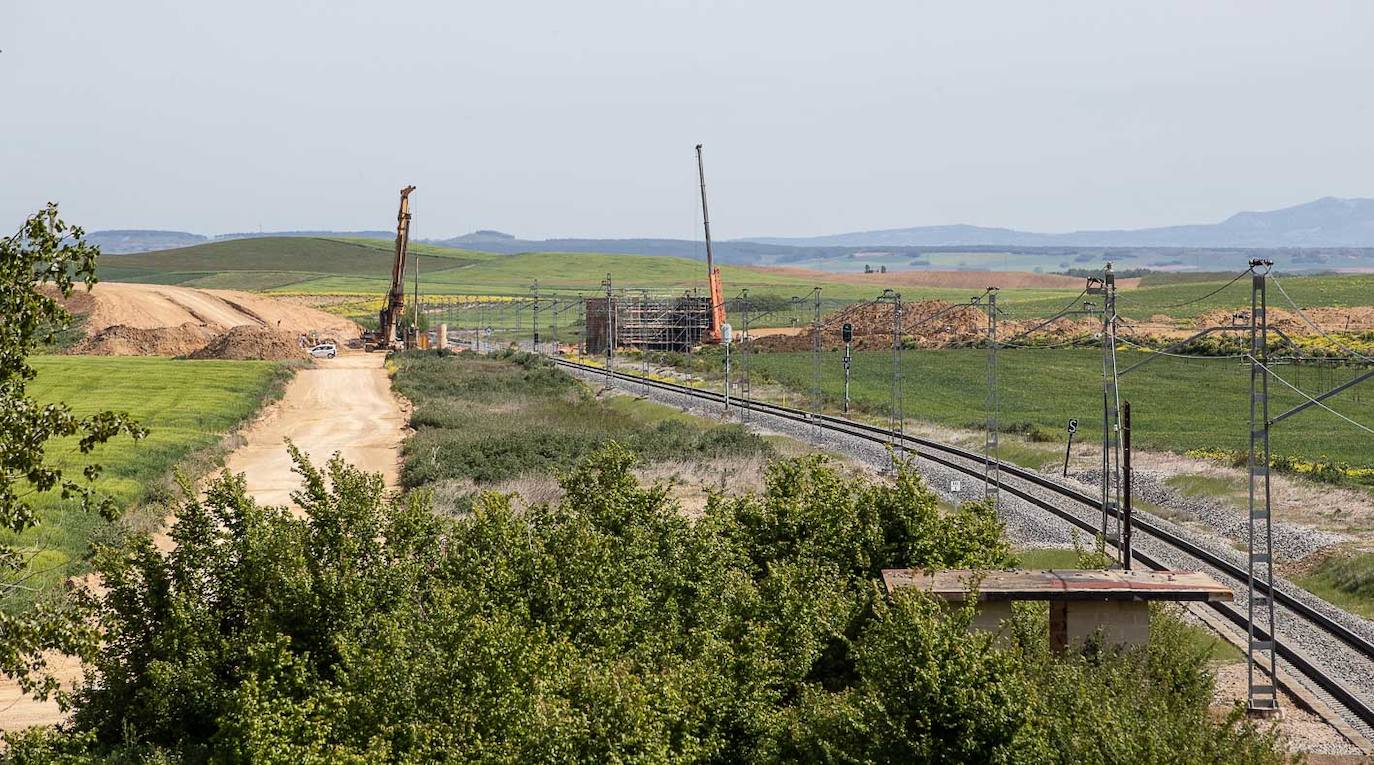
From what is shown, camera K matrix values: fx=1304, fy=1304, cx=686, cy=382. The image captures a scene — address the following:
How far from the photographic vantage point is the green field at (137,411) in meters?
30.2

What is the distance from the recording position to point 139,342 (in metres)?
95.1

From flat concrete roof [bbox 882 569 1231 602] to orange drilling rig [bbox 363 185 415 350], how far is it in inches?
3012

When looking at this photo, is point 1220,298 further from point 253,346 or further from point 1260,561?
point 1260,561

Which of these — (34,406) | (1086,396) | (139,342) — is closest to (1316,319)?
(1086,396)

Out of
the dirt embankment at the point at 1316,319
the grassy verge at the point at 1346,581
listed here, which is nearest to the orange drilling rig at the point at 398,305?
the dirt embankment at the point at 1316,319

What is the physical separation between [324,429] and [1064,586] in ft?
143

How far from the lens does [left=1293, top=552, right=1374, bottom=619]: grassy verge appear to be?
82.1 feet

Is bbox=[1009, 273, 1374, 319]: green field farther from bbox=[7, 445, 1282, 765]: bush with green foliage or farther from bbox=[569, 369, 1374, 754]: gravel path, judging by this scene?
bbox=[7, 445, 1282, 765]: bush with green foliage

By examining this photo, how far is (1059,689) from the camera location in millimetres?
13430

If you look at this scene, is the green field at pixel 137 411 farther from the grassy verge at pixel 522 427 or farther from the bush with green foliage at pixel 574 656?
the grassy verge at pixel 522 427

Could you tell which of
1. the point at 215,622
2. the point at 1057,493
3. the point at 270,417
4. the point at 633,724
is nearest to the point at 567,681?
the point at 633,724

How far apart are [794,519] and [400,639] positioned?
768 centimetres

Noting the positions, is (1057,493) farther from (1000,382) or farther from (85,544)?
(1000,382)

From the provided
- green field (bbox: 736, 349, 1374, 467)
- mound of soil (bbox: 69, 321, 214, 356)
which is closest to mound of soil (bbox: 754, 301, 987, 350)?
green field (bbox: 736, 349, 1374, 467)
